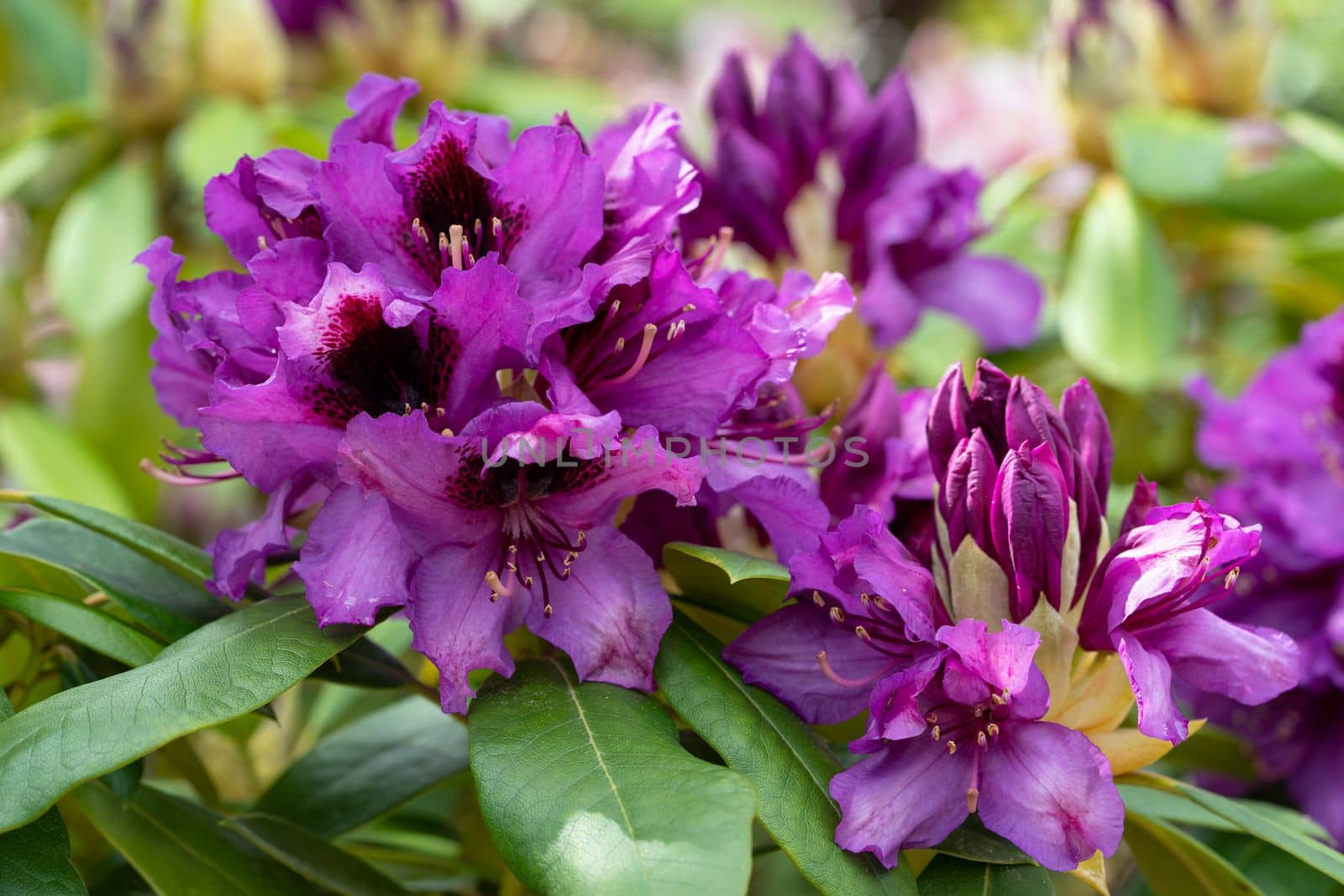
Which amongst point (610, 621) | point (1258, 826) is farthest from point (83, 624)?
point (1258, 826)

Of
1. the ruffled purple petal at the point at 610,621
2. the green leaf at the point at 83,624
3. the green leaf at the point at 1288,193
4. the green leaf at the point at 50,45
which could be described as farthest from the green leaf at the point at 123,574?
the green leaf at the point at 50,45

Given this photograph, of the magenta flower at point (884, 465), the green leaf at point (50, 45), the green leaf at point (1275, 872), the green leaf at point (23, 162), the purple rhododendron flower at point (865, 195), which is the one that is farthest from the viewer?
the green leaf at point (50, 45)

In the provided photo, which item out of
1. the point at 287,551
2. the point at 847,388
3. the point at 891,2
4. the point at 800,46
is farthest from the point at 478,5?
the point at 891,2

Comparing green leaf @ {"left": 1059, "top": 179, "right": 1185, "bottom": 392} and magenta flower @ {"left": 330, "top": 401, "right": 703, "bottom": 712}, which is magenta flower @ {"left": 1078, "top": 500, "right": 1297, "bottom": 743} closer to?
magenta flower @ {"left": 330, "top": 401, "right": 703, "bottom": 712}

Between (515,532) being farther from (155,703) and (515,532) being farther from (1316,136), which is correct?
(1316,136)

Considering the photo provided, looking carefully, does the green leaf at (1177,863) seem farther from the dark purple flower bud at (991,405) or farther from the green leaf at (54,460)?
the green leaf at (54,460)
